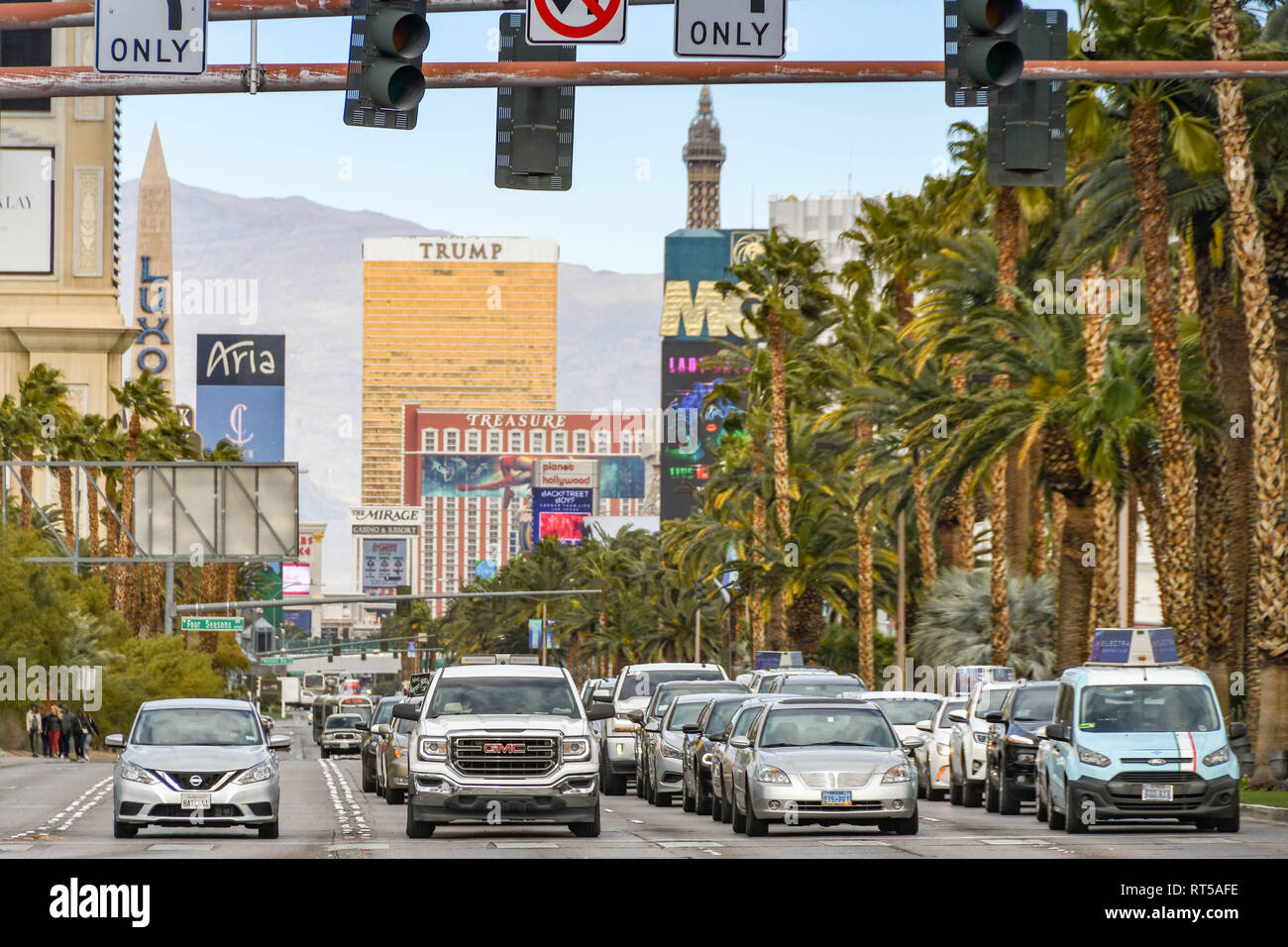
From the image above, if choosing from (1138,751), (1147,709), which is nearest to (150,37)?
(1138,751)

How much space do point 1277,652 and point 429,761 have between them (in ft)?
54.7

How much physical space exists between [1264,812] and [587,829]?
9.61m

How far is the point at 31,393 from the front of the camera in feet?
284

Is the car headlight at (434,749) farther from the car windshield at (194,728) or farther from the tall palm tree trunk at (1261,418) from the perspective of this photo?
the tall palm tree trunk at (1261,418)

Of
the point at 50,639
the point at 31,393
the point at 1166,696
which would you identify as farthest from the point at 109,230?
the point at 1166,696

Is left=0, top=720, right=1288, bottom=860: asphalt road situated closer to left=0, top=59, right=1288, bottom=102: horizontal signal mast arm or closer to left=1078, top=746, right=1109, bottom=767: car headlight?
left=1078, top=746, right=1109, bottom=767: car headlight

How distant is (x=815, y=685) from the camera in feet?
122

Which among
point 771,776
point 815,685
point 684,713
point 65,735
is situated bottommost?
point 65,735

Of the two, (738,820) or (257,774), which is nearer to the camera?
(257,774)

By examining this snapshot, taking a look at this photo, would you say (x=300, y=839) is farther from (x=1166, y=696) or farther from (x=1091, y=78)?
(x=1091, y=78)

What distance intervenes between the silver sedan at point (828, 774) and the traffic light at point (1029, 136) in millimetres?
8618

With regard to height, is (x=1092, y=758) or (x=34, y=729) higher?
(x=1092, y=758)

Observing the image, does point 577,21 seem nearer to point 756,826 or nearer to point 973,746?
point 756,826

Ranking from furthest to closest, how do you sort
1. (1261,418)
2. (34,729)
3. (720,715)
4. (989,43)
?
(34,729) → (1261,418) → (720,715) → (989,43)
